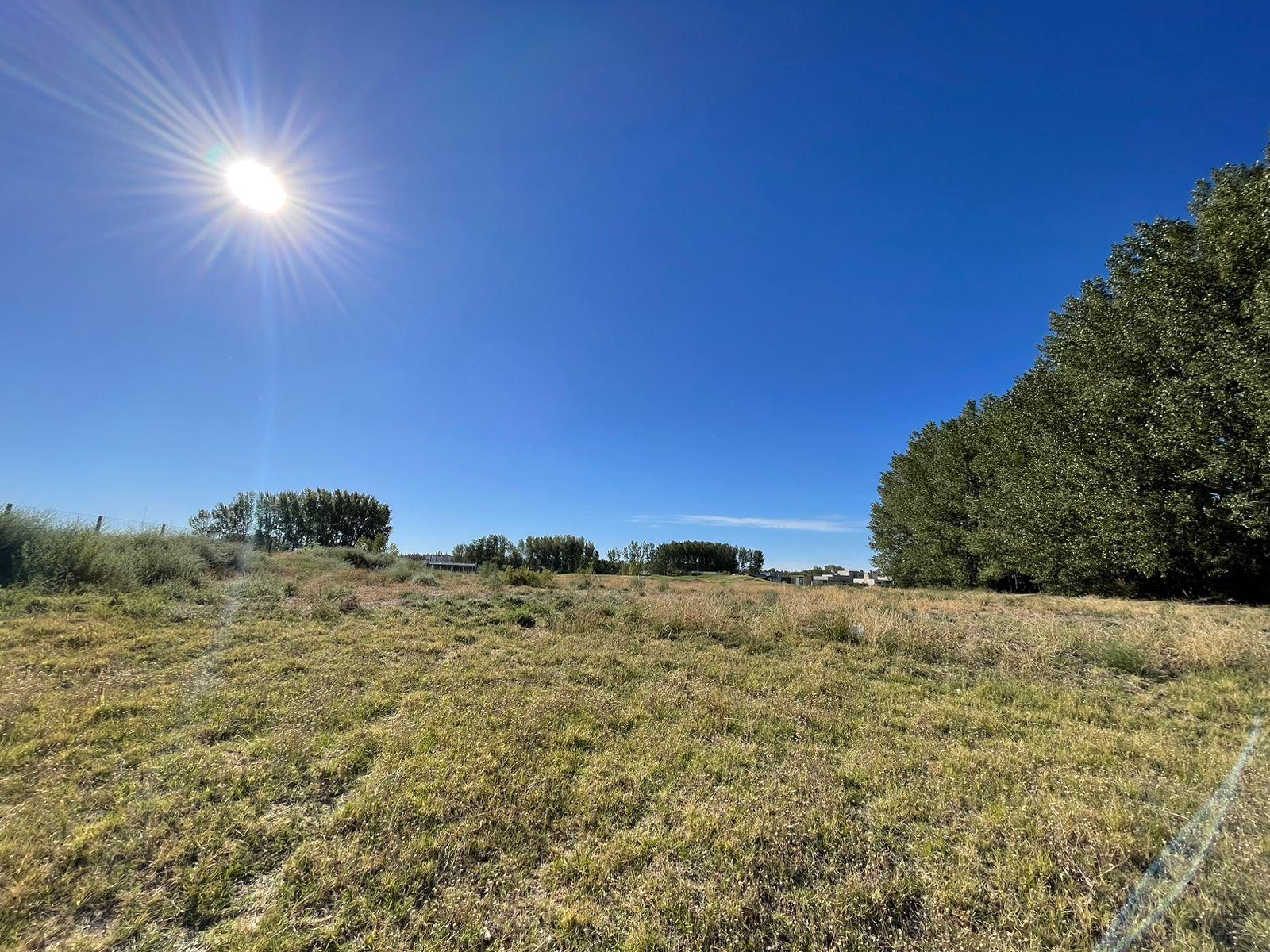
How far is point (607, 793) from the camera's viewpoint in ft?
12.0

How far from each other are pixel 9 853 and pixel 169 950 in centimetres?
159

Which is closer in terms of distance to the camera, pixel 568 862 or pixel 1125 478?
pixel 568 862

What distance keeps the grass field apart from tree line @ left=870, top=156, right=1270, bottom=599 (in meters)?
9.83

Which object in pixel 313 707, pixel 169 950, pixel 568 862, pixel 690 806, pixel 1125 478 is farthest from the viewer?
pixel 1125 478

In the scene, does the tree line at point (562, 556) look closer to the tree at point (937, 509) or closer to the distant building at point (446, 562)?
the distant building at point (446, 562)

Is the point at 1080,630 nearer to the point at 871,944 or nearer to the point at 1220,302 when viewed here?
the point at 871,944

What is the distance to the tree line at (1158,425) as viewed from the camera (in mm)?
12305

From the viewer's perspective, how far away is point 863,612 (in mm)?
10570

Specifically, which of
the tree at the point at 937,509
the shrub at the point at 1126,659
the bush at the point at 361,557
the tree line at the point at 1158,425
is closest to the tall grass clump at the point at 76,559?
the bush at the point at 361,557

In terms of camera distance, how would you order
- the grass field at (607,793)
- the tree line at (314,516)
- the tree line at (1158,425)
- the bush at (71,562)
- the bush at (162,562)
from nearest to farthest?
1. the grass field at (607,793)
2. the bush at (71,562)
3. the tree line at (1158,425)
4. the bush at (162,562)
5. the tree line at (314,516)

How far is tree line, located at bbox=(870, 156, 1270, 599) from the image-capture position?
12305mm

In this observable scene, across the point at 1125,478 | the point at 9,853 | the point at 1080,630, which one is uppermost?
the point at 1125,478

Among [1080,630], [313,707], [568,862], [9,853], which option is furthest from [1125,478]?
[9,853]

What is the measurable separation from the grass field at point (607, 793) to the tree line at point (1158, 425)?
32.3 feet
